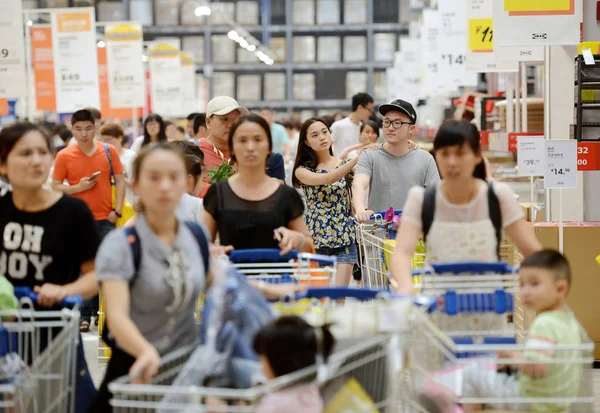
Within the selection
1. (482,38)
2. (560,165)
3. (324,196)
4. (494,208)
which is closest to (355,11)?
(482,38)

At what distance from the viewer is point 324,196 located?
25.2 feet

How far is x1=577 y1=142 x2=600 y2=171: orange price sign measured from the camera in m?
7.40

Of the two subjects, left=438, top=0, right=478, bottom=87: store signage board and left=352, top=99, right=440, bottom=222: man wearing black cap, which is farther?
left=438, top=0, right=478, bottom=87: store signage board

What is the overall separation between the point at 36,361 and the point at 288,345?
945 mm

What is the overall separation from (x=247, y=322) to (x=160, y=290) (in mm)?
384

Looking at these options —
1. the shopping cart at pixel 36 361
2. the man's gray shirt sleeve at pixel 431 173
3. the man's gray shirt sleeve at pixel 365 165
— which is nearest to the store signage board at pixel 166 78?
the man's gray shirt sleeve at pixel 365 165

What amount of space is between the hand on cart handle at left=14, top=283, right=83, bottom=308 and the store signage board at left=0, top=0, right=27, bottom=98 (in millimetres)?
7829

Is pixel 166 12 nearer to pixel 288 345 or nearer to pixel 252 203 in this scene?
pixel 252 203

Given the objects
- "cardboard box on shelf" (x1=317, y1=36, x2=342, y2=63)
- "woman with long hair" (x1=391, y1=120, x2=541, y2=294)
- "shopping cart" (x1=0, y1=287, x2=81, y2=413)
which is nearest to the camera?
"shopping cart" (x1=0, y1=287, x2=81, y2=413)

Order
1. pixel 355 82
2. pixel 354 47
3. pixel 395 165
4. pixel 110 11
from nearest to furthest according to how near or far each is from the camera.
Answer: pixel 395 165 → pixel 355 82 → pixel 354 47 → pixel 110 11

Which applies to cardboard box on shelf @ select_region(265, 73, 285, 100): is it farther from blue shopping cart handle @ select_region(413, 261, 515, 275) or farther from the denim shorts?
blue shopping cart handle @ select_region(413, 261, 515, 275)

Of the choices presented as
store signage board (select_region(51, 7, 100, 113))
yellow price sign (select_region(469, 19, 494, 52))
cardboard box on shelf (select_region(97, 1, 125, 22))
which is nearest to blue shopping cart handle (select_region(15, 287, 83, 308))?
yellow price sign (select_region(469, 19, 494, 52))

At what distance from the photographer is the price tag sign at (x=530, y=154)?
25.6 ft

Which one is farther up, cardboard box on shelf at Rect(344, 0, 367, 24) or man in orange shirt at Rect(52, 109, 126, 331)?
cardboard box on shelf at Rect(344, 0, 367, 24)
